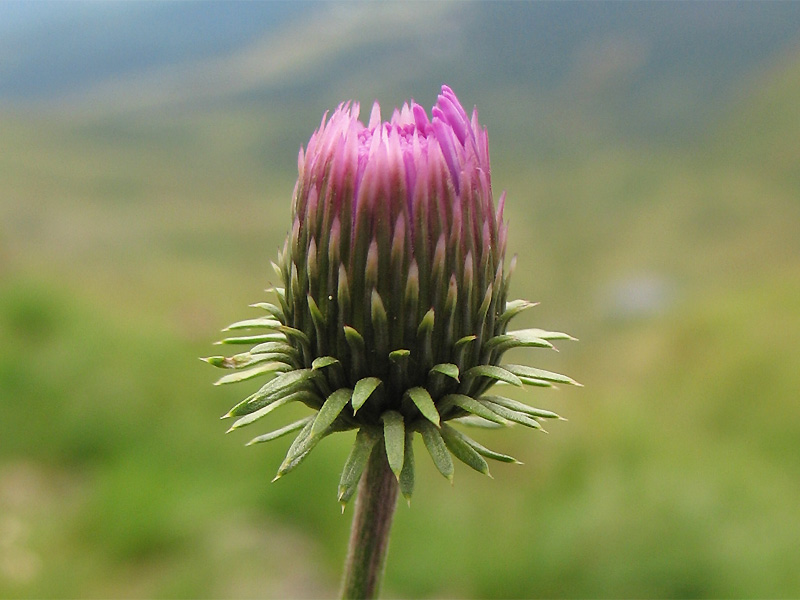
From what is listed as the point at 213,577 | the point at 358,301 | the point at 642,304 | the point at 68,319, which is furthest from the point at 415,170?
the point at 642,304

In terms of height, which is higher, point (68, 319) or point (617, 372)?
point (617, 372)

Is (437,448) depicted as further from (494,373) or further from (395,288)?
(395,288)

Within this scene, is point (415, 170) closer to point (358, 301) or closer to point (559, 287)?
point (358, 301)

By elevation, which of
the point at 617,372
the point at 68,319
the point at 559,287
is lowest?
the point at 68,319

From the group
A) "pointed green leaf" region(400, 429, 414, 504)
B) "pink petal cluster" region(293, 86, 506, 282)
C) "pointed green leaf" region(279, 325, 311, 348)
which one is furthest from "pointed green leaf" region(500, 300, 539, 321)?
"pointed green leaf" region(279, 325, 311, 348)

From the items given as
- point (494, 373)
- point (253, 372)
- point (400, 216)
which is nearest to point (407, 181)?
point (400, 216)

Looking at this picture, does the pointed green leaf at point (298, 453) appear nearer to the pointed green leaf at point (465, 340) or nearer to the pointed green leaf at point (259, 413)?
the pointed green leaf at point (259, 413)
